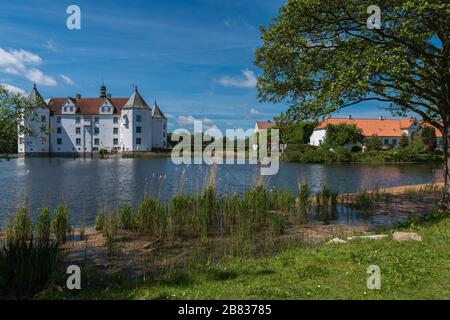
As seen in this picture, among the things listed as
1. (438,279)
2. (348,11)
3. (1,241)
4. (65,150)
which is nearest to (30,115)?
(1,241)

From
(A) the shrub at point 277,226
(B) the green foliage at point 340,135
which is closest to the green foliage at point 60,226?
(A) the shrub at point 277,226

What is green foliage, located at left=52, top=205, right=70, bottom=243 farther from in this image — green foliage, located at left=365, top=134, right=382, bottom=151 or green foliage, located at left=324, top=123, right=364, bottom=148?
green foliage, located at left=365, top=134, right=382, bottom=151

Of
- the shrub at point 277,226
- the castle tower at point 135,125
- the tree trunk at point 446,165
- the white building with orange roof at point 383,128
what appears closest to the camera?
the shrub at point 277,226

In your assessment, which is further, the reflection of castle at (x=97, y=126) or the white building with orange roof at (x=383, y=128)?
the white building with orange roof at (x=383, y=128)

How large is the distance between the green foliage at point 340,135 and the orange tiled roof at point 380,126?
50.6 feet

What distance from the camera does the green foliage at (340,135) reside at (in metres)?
81.6

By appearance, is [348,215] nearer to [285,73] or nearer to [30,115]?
[285,73]

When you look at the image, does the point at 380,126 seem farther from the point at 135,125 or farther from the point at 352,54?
the point at 352,54

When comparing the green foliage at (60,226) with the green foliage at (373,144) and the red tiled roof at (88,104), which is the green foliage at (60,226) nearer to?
the green foliage at (373,144)

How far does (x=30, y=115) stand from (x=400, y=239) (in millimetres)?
9293

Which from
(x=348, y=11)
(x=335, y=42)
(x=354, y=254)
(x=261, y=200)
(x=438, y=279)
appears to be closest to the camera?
(x=438, y=279)

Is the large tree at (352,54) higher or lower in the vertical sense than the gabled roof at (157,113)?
lower

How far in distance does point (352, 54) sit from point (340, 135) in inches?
2847
